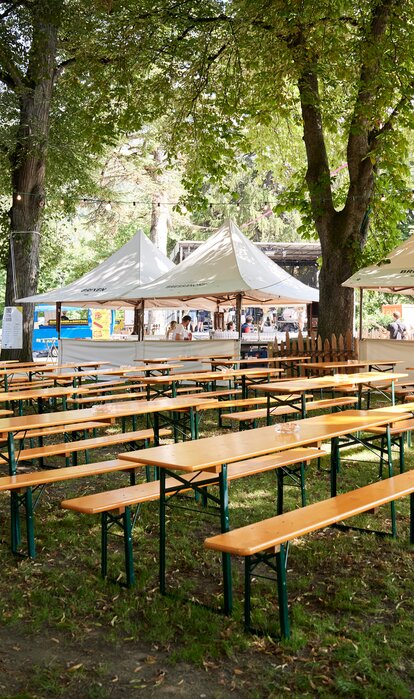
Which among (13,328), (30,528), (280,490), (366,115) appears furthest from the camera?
(13,328)

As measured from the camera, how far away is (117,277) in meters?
17.2

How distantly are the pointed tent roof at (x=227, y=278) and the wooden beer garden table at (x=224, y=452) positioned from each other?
830 centimetres

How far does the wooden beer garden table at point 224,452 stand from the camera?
4.02 meters

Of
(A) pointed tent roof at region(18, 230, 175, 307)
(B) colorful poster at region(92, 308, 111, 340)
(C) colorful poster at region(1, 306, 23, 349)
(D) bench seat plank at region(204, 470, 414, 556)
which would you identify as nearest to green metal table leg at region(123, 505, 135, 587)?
(D) bench seat plank at region(204, 470, 414, 556)

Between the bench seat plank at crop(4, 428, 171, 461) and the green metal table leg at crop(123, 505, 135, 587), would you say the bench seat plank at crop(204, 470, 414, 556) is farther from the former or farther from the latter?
the bench seat plank at crop(4, 428, 171, 461)

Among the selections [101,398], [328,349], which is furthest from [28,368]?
[328,349]

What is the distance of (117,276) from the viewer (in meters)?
17.3

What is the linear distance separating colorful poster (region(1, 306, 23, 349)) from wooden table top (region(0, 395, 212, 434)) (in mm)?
7665

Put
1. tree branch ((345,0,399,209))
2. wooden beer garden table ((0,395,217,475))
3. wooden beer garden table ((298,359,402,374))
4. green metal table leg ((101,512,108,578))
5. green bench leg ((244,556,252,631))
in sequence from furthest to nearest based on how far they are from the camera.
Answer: tree branch ((345,0,399,209)) < wooden beer garden table ((298,359,402,374)) < wooden beer garden table ((0,395,217,475)) < green metal table leg ((101,512,108,578)) < green bench leg ((244,556,252,631))

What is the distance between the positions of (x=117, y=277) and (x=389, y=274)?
6.77 metres

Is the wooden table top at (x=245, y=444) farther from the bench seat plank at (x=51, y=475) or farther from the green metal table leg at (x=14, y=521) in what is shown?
the green metal table leg at (x=14, y=521)

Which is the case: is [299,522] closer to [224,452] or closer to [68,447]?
[224,452]

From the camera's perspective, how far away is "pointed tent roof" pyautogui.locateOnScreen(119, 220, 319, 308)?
560 inches

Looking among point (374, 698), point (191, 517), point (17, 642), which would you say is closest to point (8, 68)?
point (191, 517)
